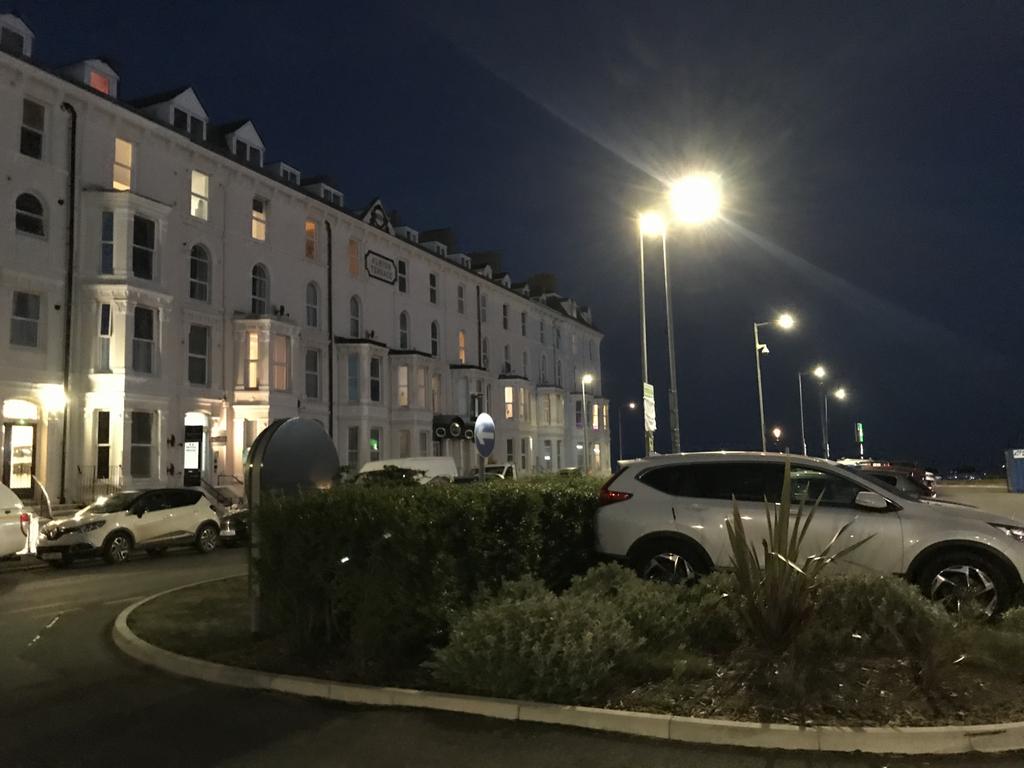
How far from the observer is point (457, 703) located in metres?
6.18

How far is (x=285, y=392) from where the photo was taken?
Answer: 31.1 metres

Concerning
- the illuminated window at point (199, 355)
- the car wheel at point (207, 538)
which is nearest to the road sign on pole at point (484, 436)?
the car wheel at point (207, 538)

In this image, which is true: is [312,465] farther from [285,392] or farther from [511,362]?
[511,362]

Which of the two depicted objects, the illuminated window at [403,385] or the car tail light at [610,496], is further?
the illuminated window at [403,385]

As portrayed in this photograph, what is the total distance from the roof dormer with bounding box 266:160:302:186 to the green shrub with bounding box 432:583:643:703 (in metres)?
30.4

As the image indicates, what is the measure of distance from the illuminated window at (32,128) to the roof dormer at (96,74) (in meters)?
2.03

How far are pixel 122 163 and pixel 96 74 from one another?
3101mm

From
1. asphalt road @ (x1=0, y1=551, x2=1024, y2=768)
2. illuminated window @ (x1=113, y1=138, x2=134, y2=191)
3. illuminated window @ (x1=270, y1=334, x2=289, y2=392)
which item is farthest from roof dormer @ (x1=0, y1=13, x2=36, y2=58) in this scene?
asphalt road @ (x1=0, y1=551, x2=1024, y2=768)

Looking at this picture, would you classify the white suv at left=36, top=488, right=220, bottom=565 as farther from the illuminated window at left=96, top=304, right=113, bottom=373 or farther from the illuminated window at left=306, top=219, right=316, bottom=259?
the illuminated window at left=306, top=219, right=316, bottom=259

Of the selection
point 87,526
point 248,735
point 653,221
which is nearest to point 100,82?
point 87,526

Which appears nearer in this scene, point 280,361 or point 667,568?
point 667,568

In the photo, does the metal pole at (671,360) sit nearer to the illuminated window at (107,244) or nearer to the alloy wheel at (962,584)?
the alloy wheel at (962,584)

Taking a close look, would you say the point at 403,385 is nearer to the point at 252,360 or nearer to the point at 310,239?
the point at 310,239

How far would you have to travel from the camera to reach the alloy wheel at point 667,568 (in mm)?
8745
